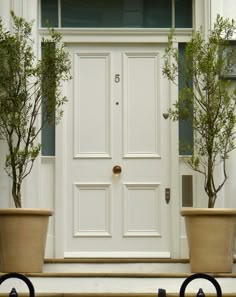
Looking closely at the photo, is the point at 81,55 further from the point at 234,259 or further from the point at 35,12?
the point at 234,259

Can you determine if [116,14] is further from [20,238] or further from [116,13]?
[20,238]

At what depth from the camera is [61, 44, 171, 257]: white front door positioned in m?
6.96

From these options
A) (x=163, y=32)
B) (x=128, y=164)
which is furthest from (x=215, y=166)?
(x=163, y=32)

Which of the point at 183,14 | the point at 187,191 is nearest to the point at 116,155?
the point at 187,191

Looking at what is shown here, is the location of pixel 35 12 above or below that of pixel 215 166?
above

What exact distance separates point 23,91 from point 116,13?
1343mm

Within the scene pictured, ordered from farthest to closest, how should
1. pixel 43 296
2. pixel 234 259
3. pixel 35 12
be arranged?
pixel 35 12
pixel 234 259
pixel 43 296

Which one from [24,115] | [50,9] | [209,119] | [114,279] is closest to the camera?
[114,279]

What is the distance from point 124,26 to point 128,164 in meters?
1.29

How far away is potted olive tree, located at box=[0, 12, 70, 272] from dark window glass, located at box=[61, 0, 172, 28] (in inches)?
15.8

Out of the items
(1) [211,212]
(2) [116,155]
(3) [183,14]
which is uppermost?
(3) [183,14]

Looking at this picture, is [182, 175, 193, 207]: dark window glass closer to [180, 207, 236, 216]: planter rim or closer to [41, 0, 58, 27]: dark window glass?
[180, 207, 236, 216]: planter rim

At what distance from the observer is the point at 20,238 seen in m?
6.17

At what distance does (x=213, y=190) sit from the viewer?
666cm
